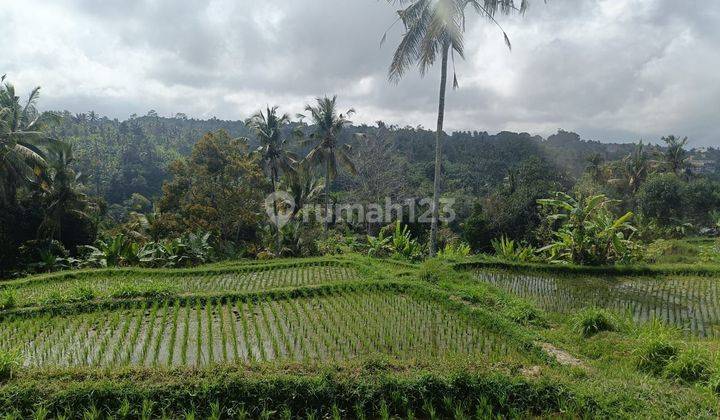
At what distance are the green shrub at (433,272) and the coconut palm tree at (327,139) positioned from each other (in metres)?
9.75

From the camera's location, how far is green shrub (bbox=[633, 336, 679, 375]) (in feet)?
20.5

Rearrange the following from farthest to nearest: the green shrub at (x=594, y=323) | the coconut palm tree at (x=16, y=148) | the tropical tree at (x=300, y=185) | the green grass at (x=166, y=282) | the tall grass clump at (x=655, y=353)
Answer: the tropical tree at (x=300, y=185)
the coconut palm tree at (x=16, y=148)
the green grass at (x=166, y=282)
the green shrub at (x=594, y=323)
the tall grass clump at (x=655, y=353)

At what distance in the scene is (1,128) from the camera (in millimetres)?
15336

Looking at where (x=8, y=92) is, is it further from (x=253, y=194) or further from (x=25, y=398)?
(x=25, y=398)

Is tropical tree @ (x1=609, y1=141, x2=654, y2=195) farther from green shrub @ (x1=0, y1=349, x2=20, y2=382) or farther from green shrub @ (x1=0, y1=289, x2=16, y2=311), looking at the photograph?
green shrub @ (x1=0, y1=349, x2=20, y2=382)

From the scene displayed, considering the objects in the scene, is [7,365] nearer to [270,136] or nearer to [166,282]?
[166,282]

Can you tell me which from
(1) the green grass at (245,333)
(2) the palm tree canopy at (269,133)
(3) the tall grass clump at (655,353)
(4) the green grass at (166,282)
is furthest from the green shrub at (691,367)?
(2) the palm tree canopy at (269,133)

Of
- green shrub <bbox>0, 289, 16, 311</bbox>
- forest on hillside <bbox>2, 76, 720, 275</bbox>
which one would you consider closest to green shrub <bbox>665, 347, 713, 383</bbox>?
forest on hillside <bbox>2, 76, 720, 275</bbox>

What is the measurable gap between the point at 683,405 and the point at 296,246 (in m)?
16.0

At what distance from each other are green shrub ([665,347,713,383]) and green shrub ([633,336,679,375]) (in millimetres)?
177

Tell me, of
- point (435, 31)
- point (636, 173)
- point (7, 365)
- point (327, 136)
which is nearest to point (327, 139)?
point (327, 136)

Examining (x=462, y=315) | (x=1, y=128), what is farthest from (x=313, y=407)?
(x=1, y=128)

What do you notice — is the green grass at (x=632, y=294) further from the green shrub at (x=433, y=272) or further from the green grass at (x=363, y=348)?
the green shrub at (x=433, y=272)

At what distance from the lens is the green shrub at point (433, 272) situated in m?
12.1
